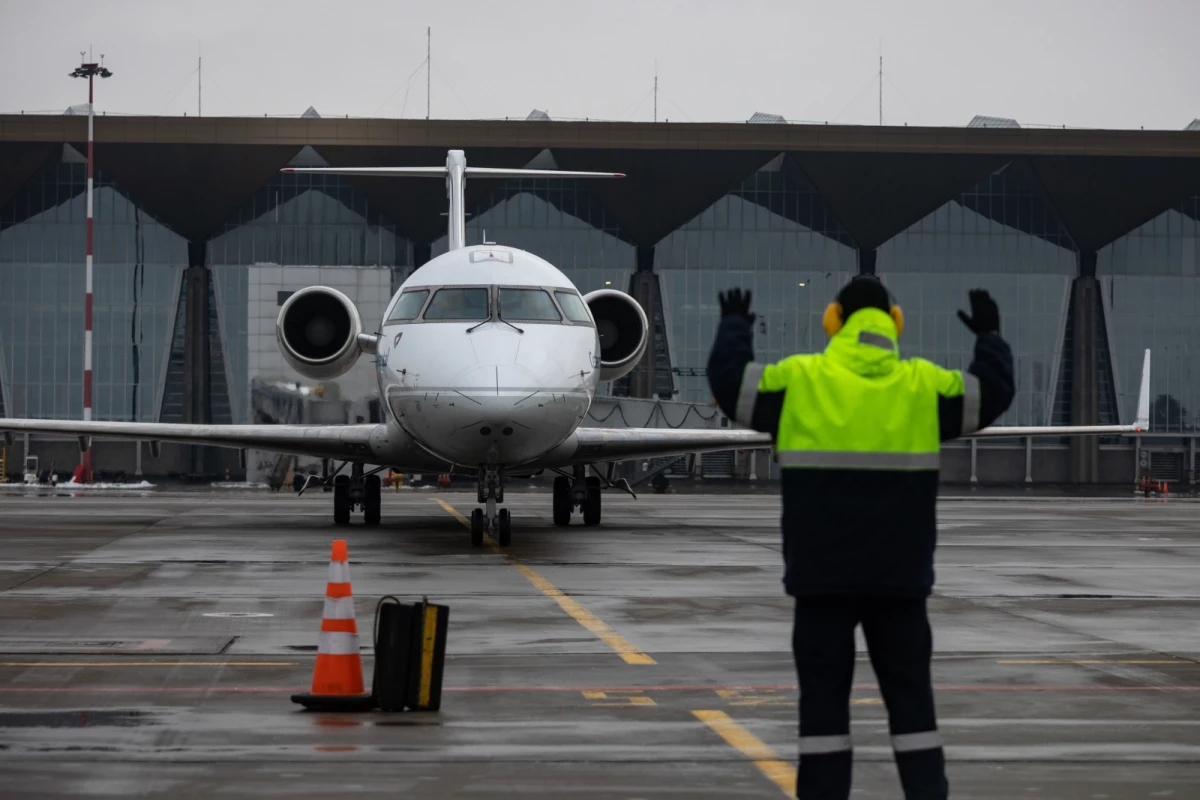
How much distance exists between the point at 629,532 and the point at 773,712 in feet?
51.8

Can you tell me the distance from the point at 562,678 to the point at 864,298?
388 centimetres

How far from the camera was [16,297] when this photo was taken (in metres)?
66.2

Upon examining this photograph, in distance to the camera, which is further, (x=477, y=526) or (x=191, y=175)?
(x=191, y=175)

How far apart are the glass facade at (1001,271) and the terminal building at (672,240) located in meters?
0.09

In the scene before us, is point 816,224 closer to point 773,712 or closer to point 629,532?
point 629,532

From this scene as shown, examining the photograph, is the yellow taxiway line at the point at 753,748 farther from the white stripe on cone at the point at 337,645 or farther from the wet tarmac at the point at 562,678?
the white stripe on cone at the point at 337,645

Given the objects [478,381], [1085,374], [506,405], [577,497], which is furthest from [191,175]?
[506,405]

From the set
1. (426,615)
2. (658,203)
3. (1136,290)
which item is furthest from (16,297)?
(426,615)

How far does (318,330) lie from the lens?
2341cm

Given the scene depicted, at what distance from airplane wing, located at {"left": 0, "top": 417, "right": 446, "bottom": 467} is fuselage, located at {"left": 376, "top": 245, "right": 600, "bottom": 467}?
1652mm

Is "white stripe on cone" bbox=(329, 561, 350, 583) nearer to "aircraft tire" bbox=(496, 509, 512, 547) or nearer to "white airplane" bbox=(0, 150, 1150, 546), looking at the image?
"white airplane" bbox=(0, 150, 1150, 546)

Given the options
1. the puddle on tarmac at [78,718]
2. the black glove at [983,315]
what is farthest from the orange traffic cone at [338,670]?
the black glove at [983,315]

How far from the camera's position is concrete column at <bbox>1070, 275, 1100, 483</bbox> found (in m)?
Answer: 66.2

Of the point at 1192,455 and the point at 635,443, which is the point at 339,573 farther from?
the point at 1192,455
